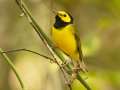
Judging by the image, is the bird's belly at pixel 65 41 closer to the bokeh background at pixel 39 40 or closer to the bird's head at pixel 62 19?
the bird's head at pixel 62 19

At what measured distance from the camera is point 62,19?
2.27m

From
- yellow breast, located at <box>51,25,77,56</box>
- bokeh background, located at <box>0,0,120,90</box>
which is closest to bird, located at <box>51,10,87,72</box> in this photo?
yellow breast, located at <box>51,25,77,56</box>

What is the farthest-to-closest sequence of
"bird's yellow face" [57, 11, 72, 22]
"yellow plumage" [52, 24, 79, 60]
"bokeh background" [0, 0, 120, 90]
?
1. "bokeh background" [0, 0, 120, 90]
2. "bird's yellow face" [57, 11, 72, 22]
3. "yellow plumage" [52, 24, 79, 60]

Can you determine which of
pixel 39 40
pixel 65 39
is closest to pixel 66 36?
pixel 65 39

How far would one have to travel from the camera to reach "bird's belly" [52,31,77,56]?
2.11 meters

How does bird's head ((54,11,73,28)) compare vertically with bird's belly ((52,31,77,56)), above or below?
above

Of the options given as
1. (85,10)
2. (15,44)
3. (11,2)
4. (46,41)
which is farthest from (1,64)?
(46,41)

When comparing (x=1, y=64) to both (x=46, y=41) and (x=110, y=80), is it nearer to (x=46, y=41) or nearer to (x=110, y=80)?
(x=110, y=80)

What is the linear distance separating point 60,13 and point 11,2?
47.3 inches

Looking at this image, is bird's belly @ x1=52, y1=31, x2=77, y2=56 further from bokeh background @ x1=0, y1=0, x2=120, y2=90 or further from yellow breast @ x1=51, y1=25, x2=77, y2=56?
bokeh background @ x1=0, y1=0, x2=120, y2=90

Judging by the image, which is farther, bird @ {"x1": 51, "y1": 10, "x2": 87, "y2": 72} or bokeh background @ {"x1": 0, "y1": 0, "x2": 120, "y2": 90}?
bokeh background @ {"x1": 0, "y1": 0, "x2": 120, "y2": 90}

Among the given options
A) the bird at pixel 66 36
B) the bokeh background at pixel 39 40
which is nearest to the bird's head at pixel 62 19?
the bird at pixel 66 36

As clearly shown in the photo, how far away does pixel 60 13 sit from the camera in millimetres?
2258

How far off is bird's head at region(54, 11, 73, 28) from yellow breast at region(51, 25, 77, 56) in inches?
1.0
